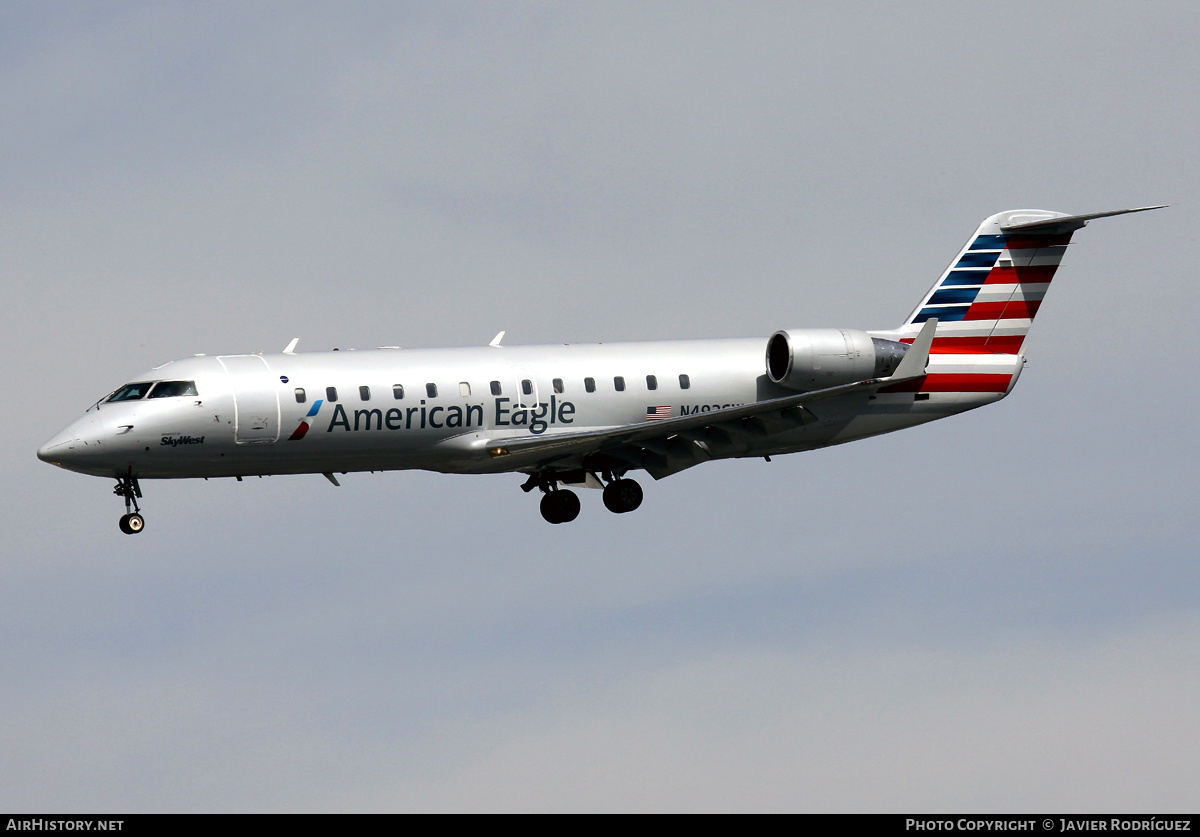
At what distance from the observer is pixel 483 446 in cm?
3750

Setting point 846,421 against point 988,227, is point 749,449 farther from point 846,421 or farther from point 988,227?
point 988,227

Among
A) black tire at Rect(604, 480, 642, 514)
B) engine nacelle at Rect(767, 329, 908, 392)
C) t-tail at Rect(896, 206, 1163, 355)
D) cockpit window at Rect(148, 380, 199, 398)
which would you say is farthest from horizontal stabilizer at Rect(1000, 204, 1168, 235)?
cockpit window at Rect(148, 380, 199, 398)

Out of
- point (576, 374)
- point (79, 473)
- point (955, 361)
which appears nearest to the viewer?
point (79, 473)

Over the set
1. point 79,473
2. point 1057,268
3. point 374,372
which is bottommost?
point 79,473

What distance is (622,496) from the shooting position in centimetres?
3950

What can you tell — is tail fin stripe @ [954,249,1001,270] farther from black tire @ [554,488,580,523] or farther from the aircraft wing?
black tire @ [554,488,580,523]

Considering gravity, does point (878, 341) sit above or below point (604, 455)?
above

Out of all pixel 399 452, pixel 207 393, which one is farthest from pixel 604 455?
pixel 207 393

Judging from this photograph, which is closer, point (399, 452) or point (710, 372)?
point (399, 452)

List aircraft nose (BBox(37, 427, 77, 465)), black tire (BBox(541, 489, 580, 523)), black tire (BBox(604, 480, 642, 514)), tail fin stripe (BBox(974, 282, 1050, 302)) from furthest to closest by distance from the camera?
tail fin stripe (BBox(974, 282, 1050, 302)), black tire (BBox(541, 489, 580, 523)), black tire (BBox(604, 480, 642, 514)), aircraft nose (BBox(37, 427, 77, 465))

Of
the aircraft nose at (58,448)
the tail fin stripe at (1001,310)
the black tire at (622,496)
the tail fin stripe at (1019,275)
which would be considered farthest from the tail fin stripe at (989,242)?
the aircraft nose at (58,448)

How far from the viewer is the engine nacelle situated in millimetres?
39219

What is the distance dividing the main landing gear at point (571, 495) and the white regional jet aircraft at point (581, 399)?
0.15 ft

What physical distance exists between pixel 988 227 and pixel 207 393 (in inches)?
765
